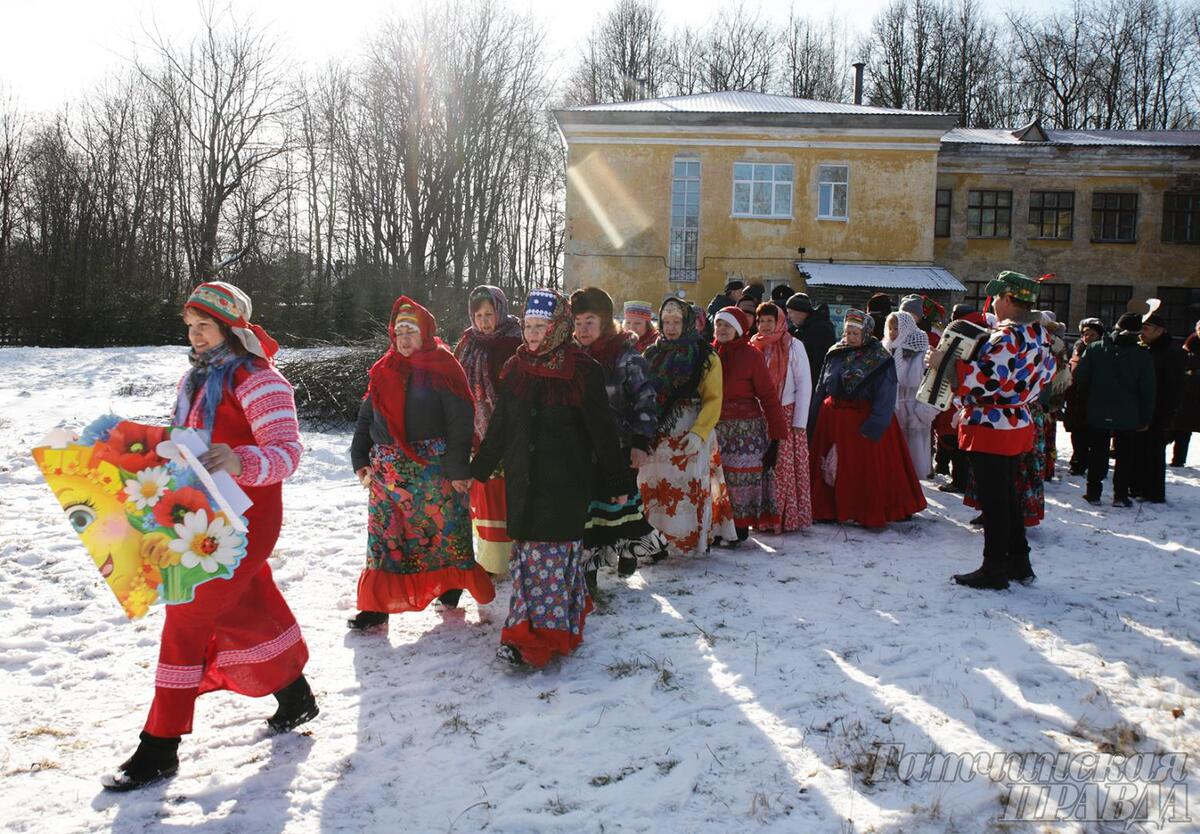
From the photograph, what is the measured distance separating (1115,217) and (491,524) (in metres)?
28.9

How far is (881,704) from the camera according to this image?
362 centimetres

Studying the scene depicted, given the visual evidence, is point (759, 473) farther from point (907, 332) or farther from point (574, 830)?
point (574, 830)

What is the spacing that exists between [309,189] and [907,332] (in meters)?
29.7

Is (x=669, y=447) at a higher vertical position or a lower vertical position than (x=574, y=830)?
higher

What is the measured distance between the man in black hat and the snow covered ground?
35 centimetres

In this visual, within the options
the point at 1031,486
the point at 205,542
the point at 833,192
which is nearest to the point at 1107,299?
the point at 833,192

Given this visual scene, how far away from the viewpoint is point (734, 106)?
81.3ft

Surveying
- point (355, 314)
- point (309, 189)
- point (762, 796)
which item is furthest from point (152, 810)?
point (309, 189)

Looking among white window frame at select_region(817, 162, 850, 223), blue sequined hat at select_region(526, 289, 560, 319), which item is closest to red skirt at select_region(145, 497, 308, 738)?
blue sequined hat at select_region(526, 289, 560, 319)

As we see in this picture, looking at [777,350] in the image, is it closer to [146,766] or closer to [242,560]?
[242,560]

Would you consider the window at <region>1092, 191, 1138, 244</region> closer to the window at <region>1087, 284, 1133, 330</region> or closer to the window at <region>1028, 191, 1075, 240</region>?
the window at <region>1028, 191, 1075, 240</region>

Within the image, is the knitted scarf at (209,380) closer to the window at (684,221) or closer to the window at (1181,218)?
the window at (684,221)

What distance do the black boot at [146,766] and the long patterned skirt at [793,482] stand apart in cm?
461

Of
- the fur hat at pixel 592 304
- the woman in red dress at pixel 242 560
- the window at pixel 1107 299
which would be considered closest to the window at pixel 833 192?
the window at pixel 1107 299
